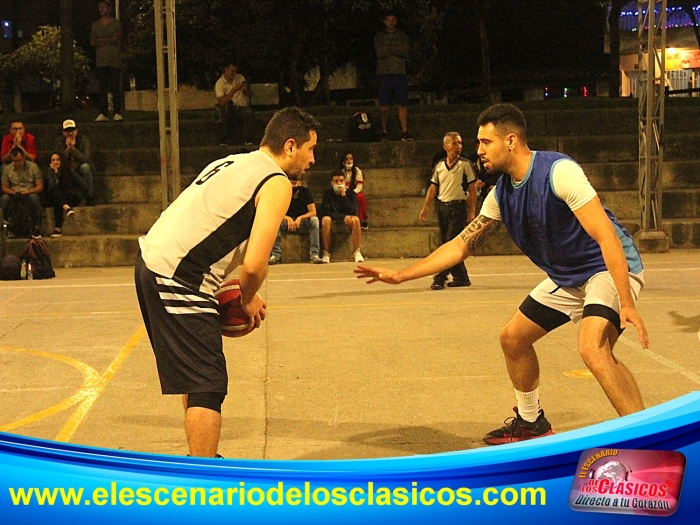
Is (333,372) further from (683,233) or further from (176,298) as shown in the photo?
(683,233)

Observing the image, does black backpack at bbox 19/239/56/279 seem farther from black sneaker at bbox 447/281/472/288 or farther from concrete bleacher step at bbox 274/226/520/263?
black sneaker at bbox 447/281/472/288

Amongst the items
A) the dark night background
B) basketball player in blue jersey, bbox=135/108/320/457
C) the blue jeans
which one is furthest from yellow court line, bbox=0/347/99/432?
the dark night background

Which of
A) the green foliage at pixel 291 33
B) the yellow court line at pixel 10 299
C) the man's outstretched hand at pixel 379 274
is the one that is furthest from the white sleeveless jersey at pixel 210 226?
the green foliage at pixel 291 33

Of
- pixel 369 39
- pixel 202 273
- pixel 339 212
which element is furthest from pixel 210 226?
pixel 369 39

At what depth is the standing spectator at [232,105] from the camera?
19891 millimetres

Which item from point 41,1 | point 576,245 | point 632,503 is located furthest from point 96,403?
point 41,1

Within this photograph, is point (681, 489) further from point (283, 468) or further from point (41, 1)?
point (41, 1)

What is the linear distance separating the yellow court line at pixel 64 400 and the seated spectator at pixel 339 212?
8164mm

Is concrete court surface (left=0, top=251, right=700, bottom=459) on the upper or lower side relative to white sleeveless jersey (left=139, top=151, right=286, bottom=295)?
lower

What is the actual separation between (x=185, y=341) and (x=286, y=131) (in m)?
1.07

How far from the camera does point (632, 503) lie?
2.83m

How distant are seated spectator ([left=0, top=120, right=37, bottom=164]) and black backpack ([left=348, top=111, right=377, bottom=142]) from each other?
5956 millimetres

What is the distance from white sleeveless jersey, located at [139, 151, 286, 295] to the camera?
15.7 feet

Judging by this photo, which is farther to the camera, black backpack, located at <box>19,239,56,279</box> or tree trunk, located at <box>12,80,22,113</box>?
tree trunk, located at <box>12,80,22,113</box>
